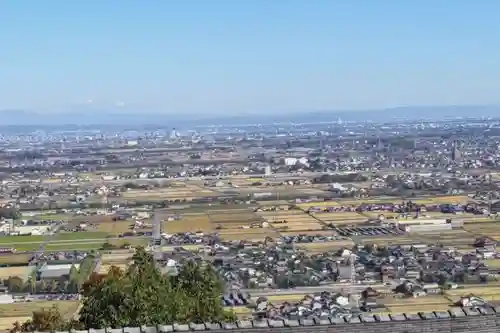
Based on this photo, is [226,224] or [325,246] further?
[226,224]

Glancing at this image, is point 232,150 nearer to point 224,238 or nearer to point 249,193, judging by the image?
point 249,193

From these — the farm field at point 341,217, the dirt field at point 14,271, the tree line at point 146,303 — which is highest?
the tree line at point 146,303

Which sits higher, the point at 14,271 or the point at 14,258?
the point at 14,271

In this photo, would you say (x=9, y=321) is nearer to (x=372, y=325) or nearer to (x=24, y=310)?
(x=24, y=310)

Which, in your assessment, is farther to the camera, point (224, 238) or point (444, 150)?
point (444, 150)

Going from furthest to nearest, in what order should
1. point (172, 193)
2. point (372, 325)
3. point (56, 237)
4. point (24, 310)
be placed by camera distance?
point (172, 193), point (56, 237), point (24, 310), point (372, 325)

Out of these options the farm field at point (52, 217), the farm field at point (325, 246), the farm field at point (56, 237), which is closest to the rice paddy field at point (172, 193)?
the farm field at point (52, 217)

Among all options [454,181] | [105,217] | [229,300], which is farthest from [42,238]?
[454,181]

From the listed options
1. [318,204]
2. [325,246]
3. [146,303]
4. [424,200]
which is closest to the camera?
[146,303]

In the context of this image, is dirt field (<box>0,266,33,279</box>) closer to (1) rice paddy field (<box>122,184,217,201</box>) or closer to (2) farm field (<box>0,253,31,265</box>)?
(2) farm field (<box>0,253,31,265</box>)

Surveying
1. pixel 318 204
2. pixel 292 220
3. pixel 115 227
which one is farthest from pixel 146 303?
pixel 318 204

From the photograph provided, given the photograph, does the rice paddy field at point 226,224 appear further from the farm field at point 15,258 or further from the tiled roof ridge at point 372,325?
the tiled roof ridge at point 372,325
